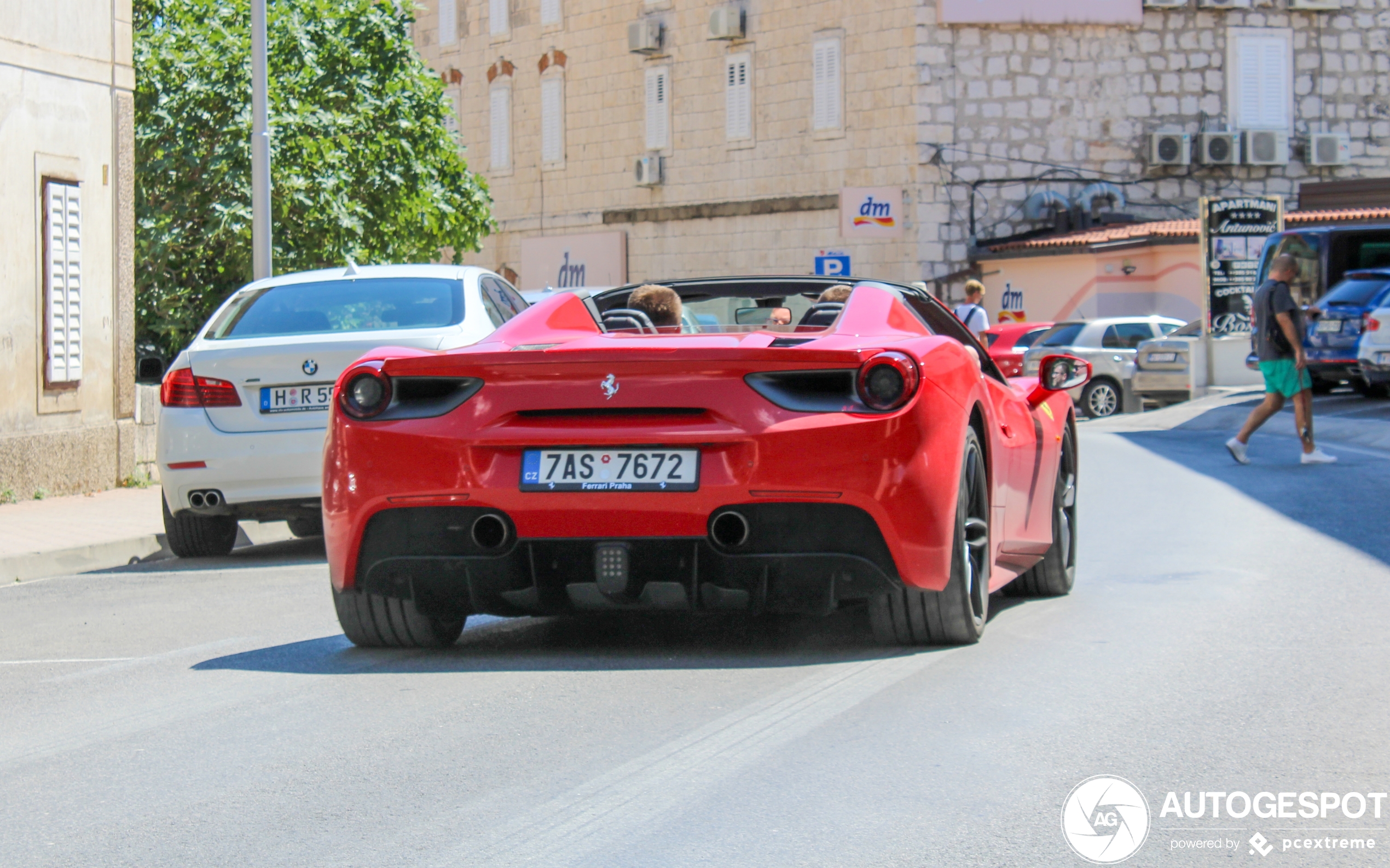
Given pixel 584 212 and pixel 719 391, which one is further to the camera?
pixel 584 212

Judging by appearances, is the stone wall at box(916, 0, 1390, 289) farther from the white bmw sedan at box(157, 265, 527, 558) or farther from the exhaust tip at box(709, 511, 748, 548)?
the exhaust tip at box(709, 511, 748, 548)

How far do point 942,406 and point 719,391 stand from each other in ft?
2.21

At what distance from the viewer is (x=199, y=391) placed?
10.2 metres

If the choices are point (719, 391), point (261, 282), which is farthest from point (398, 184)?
point (719, 391)

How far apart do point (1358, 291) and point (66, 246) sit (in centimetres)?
1564

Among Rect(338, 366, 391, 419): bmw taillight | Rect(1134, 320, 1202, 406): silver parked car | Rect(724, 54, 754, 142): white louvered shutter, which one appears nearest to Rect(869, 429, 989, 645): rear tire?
Rect(338, 366, 391, 419): bmw taillight

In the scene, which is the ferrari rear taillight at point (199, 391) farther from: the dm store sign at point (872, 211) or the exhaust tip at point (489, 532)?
the dm store sign at point (872, 211)

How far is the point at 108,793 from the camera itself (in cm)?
441

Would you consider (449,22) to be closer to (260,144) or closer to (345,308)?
(260,144)

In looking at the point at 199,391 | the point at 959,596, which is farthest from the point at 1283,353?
the point at 959,596

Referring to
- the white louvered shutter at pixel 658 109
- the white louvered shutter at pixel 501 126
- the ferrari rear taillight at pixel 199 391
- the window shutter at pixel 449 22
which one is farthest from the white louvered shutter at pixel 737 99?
the ferrari rear taillight at pixel 199 391

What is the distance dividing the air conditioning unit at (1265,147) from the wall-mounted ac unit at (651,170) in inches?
509

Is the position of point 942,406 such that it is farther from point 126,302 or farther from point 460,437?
point 126,302

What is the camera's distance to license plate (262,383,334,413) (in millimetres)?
9992
